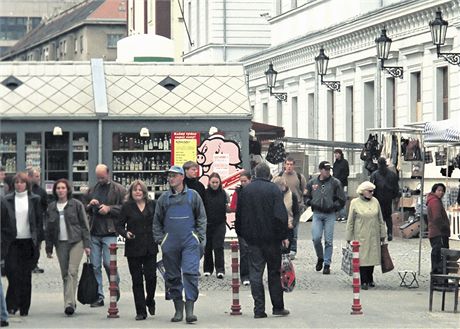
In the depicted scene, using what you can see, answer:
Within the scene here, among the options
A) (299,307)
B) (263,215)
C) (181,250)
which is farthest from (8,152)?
(181,250)

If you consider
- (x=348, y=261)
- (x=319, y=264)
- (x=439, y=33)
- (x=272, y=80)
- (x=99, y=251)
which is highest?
(x=272, y=80)

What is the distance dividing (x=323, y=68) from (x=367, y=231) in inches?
860

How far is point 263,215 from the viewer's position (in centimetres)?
1784

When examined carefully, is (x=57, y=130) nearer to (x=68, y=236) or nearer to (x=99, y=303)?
(x=99, y=303)

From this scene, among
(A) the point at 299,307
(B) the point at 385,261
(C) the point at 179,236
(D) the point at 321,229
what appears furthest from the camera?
(D) the point at 321,229

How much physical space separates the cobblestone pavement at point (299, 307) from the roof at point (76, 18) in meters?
83.8

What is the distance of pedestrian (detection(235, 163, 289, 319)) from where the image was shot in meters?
17.8

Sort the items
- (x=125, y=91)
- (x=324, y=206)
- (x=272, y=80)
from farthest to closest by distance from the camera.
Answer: (x=272, y=80), (x=125, y=91), (x=324, y=206)

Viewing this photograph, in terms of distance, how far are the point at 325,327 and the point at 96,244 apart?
361cm

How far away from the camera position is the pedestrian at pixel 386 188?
3173 centimetres

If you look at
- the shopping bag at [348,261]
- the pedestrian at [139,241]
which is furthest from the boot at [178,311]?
the shopping bag at [348,261]

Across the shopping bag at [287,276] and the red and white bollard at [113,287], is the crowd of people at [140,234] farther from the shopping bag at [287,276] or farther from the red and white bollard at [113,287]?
the shopping bag at [287,276]

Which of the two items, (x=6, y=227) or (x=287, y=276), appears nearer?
(x=6, y=227)

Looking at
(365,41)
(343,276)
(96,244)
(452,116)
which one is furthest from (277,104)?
(96,244)
